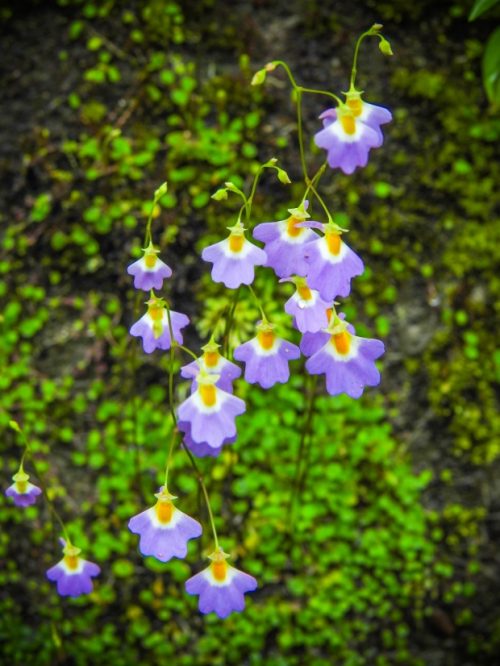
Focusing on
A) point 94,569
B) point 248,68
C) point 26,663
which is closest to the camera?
point 94,569

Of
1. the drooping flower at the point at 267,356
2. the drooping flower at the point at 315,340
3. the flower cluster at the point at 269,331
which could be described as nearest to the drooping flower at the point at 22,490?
the flower cluster at the point at 269,331

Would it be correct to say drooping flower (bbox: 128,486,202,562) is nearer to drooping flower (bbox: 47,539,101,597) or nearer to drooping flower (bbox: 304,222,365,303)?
drooping flower (bbox: 47,539,101,597)

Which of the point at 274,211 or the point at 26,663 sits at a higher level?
the point at 274,211

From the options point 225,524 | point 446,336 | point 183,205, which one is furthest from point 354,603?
point 183,205

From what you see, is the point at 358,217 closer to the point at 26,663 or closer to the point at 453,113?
the point at 453,113

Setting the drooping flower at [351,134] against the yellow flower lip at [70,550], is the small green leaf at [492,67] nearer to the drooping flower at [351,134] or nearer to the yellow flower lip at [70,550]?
the drooping flower at [351,134]

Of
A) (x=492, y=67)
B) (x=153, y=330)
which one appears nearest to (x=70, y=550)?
(x=153, y=330)

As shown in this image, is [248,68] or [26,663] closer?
[248,68]
